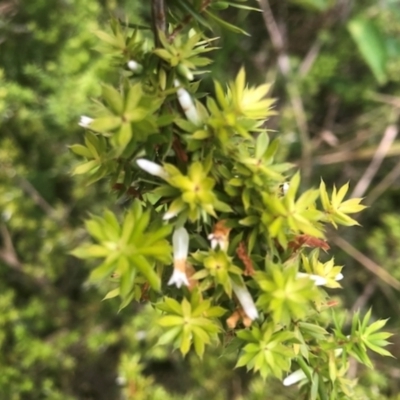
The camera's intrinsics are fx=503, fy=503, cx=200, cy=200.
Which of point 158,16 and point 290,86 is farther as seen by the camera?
point 290,86

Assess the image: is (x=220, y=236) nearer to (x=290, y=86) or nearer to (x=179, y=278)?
(x=179, y=278)

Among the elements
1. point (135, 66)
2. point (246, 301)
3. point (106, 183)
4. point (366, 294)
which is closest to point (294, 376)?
point (246, 301)

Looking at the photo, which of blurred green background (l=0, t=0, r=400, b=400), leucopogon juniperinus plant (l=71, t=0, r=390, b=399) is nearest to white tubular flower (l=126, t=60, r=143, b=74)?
leucopogon juniperinus plant (l=71, t=0, r=390, b=399)

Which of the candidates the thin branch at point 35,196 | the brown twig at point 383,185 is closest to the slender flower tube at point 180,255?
the thin branch at point 35,196

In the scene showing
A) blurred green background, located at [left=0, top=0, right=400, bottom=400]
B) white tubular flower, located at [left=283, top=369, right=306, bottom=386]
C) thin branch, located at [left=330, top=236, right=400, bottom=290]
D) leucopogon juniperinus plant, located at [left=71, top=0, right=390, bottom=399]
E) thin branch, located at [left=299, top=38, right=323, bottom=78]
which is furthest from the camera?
thin branch, located at [left=299, top=38, right=323, bottom=78]

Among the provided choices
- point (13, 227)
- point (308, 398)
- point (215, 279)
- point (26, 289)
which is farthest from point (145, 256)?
point (26, 289)

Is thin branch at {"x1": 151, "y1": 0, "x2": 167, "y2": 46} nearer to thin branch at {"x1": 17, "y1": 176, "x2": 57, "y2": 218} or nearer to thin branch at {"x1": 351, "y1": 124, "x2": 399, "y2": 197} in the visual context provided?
thin branch at {"x1": 17, "y1": 176, "x2": 57, "y2": 218}

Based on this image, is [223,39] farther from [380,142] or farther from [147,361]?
[147,361]
